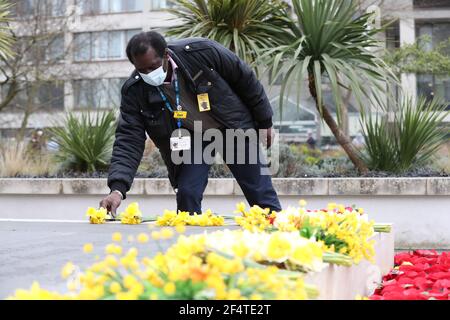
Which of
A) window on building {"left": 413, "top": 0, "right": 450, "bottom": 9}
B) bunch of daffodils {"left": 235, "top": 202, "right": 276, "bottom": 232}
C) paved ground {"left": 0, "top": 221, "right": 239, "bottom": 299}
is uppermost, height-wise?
window on building {"left": 413, "top": 0, "right": 450, "bottom": 9}

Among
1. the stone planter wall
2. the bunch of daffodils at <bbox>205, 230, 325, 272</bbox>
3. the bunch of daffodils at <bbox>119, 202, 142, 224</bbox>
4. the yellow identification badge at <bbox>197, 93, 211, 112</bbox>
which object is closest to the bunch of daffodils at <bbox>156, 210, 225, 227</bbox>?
the bunch of daffodils at <bbox>119, 202, 142, 224</bbox>

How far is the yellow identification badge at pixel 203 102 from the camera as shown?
468 cm

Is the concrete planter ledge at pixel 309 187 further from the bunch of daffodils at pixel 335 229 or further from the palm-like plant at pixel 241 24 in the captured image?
the bunch of daffodils at pixel 335 229

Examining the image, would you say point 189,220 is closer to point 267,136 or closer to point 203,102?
point 203,102

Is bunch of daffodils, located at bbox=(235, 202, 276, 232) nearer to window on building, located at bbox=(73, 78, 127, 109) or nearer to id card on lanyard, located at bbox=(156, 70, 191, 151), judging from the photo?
id card on lanyard, located at bbox=(156, 70, 191, 151)

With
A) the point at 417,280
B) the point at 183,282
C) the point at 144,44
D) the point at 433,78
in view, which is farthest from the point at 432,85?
the point at 183,282

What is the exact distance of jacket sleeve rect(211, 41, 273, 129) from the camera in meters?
4.75

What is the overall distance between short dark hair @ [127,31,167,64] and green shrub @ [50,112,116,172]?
511 cm

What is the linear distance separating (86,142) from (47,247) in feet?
20.1

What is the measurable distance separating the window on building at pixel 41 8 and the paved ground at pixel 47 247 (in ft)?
66.2

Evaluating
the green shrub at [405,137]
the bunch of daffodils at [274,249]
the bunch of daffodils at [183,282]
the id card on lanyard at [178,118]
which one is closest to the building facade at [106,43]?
the green shrub at [405,137]
